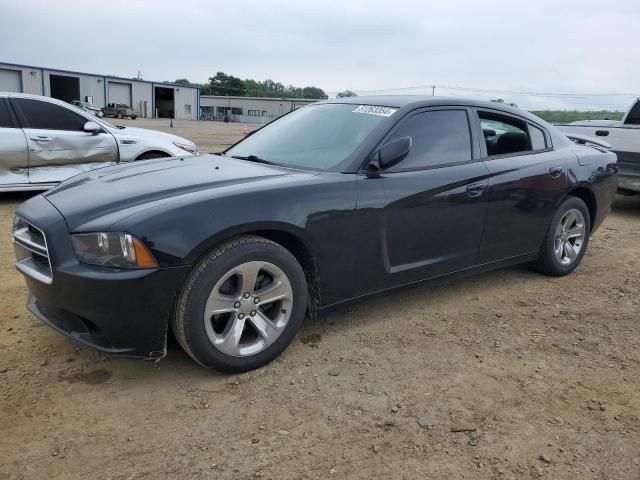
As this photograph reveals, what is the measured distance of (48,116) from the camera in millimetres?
7496

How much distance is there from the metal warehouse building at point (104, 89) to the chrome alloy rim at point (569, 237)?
49.7 meters

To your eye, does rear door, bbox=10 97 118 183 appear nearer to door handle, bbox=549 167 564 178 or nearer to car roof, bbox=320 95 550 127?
car roof, bbox=320 95 550 127

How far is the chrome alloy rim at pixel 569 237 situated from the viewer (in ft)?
15.8

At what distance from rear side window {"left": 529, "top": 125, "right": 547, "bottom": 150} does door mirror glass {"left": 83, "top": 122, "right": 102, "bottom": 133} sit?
5780 millimetres

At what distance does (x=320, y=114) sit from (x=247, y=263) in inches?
65.8

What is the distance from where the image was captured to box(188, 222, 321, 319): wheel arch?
281 cm

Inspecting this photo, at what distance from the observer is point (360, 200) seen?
3.33 m

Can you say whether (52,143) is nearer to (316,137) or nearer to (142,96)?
(316,137)

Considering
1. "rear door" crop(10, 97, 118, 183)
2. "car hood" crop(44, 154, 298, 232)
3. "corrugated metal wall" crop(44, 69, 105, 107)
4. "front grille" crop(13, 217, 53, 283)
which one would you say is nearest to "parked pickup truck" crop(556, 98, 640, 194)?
"car hood" crop(44, 154, 298, 232)

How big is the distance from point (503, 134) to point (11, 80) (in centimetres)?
5553

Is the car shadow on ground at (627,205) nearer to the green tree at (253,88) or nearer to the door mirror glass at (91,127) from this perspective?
the door mirror glass at (91,127)

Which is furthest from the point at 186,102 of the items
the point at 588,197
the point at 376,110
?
the point at 376,110

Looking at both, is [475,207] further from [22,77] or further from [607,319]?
[22,77]

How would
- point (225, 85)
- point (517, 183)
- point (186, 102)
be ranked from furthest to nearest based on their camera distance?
point (225, 85) → point (186, 102) → point (517, 183)
